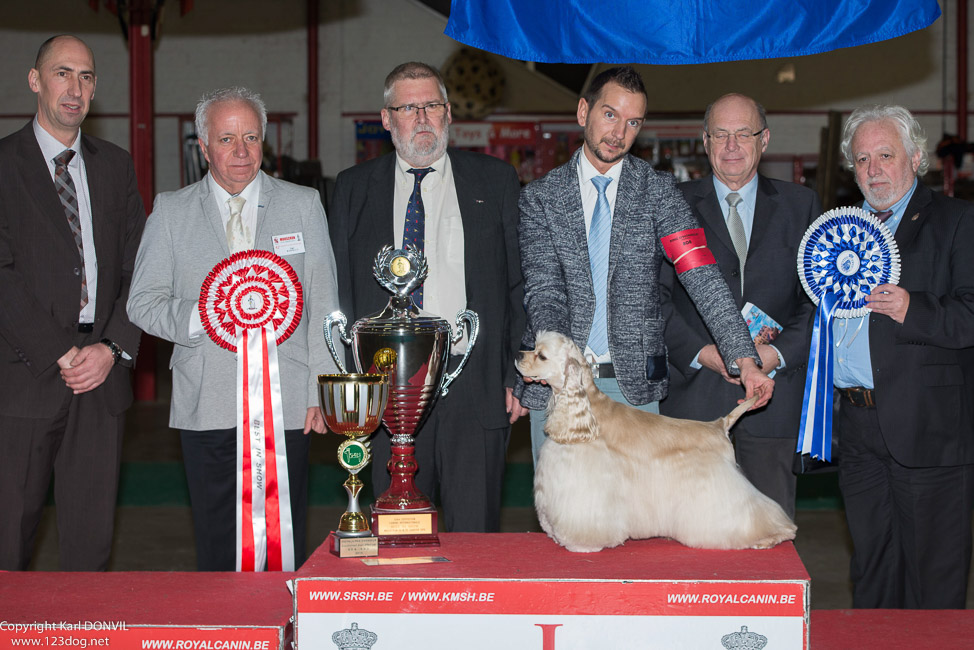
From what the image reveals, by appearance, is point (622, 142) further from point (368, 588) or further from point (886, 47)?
point (886, 47)

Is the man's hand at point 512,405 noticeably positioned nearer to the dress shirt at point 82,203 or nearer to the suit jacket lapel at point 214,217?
the suit jacket lapel at point 214,217

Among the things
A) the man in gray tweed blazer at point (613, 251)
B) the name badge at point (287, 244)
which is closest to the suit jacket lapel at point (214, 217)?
the name badge at point (287, 244)

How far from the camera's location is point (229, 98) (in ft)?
8.43

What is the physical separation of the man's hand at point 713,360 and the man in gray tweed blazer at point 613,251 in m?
0.13

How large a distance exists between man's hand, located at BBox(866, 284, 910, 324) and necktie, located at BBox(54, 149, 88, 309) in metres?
2.19

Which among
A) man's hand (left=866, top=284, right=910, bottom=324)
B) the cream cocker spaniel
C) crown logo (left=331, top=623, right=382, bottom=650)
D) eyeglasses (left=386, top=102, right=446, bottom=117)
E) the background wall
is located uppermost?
the background wall

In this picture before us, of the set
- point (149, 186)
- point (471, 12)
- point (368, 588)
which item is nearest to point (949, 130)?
point (149, 186)

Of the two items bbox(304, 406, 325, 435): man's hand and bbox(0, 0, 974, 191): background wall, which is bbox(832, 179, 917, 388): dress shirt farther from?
bbox(0, 0, 974, 191): background wall

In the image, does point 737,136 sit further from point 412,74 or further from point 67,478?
point 67,478

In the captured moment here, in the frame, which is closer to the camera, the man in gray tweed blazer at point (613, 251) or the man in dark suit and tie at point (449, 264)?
the man in gray tweed blazer at point (613, 251)

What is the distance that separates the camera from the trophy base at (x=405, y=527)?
2.10 meters

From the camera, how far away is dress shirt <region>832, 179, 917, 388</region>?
2559 millimetres

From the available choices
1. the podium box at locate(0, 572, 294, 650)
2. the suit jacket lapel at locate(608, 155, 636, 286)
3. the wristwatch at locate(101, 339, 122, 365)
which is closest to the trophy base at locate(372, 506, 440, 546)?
the podium box at locate(0, 572, 294, 650)

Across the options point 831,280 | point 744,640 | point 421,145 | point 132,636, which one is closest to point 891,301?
point 831,280
